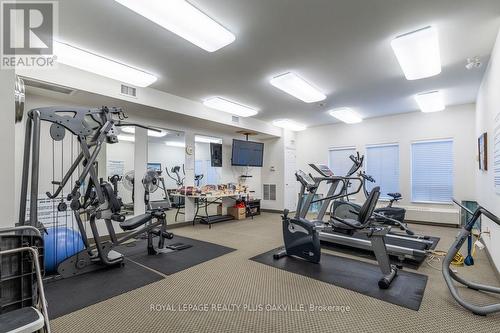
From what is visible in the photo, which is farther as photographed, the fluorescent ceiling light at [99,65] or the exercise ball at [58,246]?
the fluorescent ceiling light at [99,65]

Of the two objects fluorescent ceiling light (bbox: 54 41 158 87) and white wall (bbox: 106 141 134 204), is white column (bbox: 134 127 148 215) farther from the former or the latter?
fluorescent ceiling light (bbox: 54 41 158 87)

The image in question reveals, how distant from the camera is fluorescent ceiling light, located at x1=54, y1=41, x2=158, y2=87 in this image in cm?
326

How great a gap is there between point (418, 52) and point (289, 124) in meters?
4.87

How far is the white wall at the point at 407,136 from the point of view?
588 cm

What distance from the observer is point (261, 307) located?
2369 millimetres

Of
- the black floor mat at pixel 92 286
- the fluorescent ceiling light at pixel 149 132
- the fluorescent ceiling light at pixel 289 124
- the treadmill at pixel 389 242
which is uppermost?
the fluorescent ceiling light at pixel 289 124

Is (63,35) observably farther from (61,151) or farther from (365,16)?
(365,16)

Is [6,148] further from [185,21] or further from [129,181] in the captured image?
[129,181]

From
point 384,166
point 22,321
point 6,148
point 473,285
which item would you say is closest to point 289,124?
point 384,166

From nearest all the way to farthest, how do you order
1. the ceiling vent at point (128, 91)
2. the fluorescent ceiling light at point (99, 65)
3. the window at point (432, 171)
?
the fluorescent ceiling light at point (99, 65) < the ceiling vent at point (128, 91) < the window at point (432, 171)

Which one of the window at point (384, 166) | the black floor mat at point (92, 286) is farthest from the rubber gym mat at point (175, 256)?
the window at point (384, 166)

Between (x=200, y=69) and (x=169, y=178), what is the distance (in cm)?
350

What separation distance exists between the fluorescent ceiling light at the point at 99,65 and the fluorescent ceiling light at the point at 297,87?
218cm

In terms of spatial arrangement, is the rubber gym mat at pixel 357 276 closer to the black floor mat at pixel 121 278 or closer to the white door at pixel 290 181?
the black floor mat at pixel 121 278
